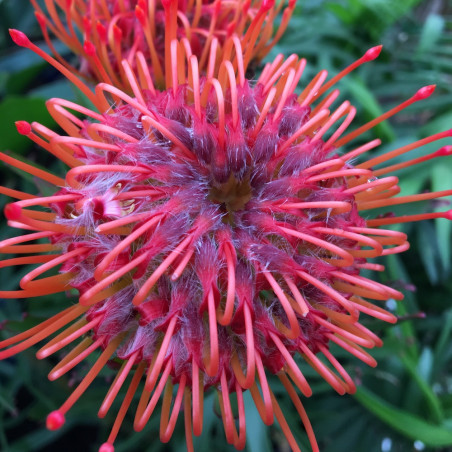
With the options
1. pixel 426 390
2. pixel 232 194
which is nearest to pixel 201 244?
pixel 232 194

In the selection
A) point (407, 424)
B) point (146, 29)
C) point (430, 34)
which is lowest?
point (407, 424)

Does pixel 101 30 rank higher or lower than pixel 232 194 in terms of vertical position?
higher

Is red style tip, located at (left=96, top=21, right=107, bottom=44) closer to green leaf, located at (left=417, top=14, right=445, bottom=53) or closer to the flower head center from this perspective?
the flower head center

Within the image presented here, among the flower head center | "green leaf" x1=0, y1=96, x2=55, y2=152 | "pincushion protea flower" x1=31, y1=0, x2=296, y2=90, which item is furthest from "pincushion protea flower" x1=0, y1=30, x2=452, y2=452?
"green leaf" x1=0, y1=96, x2=55, y2=152

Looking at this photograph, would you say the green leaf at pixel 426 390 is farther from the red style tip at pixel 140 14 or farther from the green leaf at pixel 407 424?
the red style tip at pixel 140 14

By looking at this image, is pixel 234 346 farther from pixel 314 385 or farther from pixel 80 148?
pixel 314 385

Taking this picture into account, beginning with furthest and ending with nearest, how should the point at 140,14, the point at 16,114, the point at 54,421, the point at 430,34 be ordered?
the point at 430,34, the point at 16,114, the point at 140,14, the point at 54,421

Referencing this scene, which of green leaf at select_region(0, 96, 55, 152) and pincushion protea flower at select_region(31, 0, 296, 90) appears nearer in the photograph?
pincushion protea flower at select_region(31, 0, 296, 90)

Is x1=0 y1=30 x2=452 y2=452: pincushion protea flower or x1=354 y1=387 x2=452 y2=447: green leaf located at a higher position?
x1=0 y1=30 x2=452 y2=452: pincushion protea flower

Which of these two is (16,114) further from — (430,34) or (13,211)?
(430,34)
